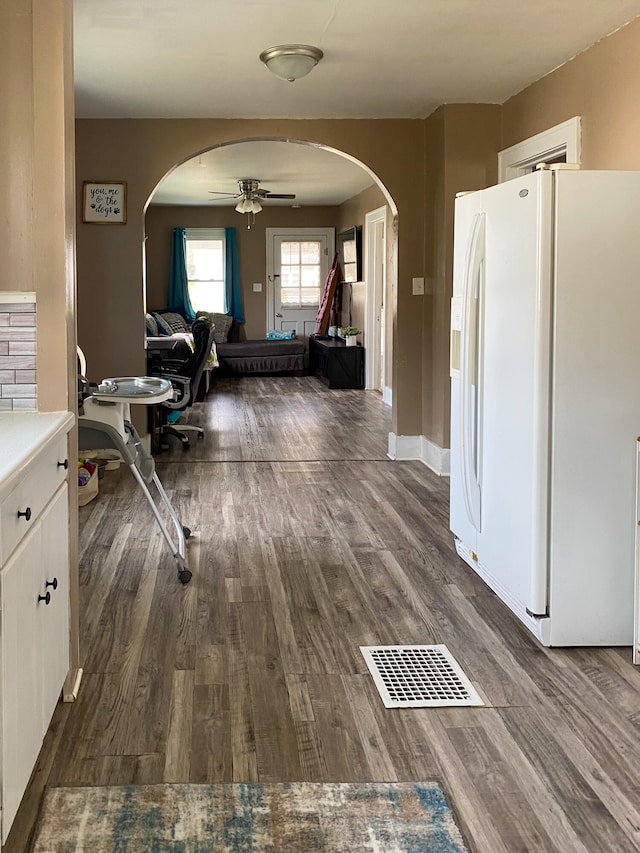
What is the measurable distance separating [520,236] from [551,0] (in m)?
1.37

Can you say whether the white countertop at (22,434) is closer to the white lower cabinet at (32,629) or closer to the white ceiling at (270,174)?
the white lower cabinet at (32,629)

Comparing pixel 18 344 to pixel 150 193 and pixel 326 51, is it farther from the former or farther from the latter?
pixel 150 193

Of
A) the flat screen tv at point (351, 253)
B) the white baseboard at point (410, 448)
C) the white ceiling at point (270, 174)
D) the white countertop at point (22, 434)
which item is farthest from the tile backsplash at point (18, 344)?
the flat screen tv at point (351, 253)

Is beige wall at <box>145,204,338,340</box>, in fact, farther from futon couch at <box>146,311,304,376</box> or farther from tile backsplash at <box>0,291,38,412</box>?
tile backsplash at <box>0,291,38,412</box>

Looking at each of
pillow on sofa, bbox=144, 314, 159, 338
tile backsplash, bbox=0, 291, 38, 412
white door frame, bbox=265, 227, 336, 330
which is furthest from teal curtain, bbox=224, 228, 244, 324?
→ tile backsplash, bbox=0, 291, 38, 412

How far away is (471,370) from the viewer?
347 centimetres

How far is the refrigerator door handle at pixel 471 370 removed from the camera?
3381 mm

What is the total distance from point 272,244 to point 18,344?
35.2 ft

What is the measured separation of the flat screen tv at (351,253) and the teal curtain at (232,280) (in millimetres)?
1531

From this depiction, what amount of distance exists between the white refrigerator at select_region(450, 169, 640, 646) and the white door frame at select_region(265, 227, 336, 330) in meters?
9.98

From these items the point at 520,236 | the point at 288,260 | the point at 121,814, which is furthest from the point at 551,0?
the point at 288,260

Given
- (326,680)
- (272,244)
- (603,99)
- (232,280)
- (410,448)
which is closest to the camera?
(326,680)

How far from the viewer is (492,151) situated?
566 centimetres

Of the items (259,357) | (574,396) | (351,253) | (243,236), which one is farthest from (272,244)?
(574,396)
